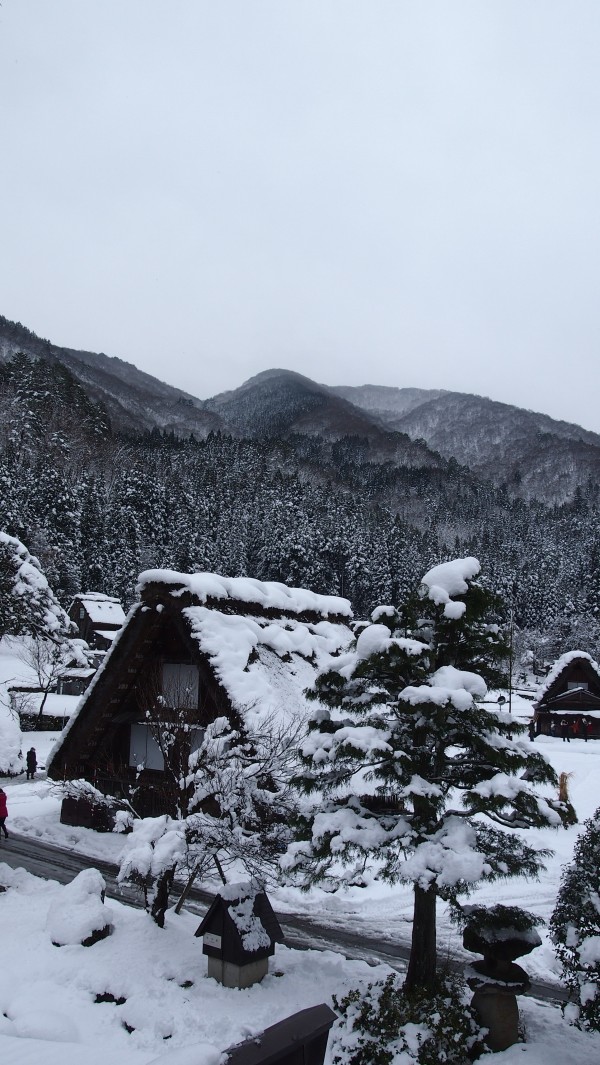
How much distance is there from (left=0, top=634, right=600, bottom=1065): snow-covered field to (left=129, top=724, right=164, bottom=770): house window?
442cm

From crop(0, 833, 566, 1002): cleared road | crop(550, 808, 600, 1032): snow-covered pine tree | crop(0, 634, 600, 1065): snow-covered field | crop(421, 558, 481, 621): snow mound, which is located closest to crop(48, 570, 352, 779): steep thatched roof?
crop(0, 833, 566, 1002): cleared road

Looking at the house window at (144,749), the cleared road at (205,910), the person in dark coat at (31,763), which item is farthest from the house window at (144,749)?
the person in dark coat at (31,763)

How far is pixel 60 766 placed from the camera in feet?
60.1

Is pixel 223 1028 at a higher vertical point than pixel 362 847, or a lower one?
lower

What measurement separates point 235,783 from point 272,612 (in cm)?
897

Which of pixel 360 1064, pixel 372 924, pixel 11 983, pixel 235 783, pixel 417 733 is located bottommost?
pixel 372 924

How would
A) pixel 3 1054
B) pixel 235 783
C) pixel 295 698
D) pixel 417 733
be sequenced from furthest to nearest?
pixel 295 698
pixel 235 783
pixel 417 733
pixel 3 1054

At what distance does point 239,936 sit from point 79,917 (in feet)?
11.9

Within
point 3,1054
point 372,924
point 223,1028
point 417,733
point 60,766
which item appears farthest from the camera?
point 60,766

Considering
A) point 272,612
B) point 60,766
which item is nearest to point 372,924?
point 272,612

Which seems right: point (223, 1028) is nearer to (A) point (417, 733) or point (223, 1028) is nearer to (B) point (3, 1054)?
(B) point (3, 1054)

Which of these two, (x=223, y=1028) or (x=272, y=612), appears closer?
(x=223, y=1028)

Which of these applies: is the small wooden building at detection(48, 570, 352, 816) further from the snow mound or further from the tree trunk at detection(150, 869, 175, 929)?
the snow mound

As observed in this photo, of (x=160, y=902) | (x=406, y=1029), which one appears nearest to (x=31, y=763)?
(x=160, y=902)
